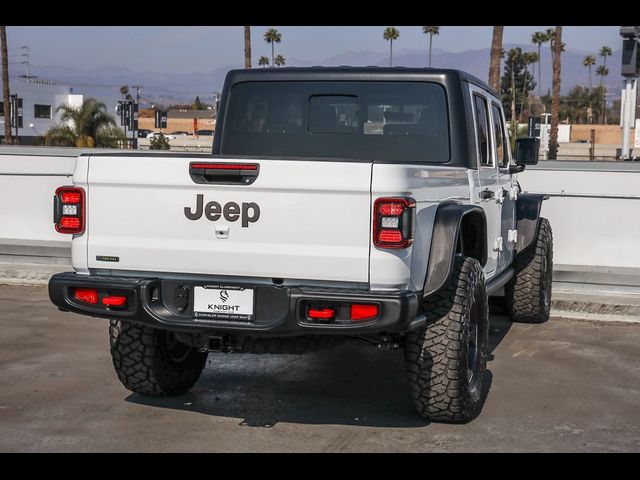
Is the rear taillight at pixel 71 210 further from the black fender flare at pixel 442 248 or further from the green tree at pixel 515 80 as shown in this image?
the green tree at pixel 515 80

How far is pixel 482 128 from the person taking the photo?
6.46 meters

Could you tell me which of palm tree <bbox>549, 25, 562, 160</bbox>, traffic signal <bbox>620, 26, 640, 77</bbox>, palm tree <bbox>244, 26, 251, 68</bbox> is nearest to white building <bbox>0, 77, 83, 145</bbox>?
palm tree <bbox>244, 26, 251, 68</bbox>

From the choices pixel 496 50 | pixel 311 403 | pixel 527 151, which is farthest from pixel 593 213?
pixel 496 50

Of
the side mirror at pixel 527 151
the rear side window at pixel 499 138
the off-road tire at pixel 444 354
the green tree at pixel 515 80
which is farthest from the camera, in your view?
the green tree at pixel 515 80

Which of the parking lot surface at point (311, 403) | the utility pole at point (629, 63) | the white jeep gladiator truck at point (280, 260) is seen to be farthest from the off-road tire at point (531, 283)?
the utility pole at point (629, 63)

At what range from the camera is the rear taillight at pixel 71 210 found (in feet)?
16.5

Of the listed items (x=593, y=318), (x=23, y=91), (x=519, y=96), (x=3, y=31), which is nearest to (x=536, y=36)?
(x=519, y=96)

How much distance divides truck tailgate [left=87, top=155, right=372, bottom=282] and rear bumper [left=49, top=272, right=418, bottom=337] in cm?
9

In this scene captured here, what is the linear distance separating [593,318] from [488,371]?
2.63 m

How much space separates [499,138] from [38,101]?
72.6 m

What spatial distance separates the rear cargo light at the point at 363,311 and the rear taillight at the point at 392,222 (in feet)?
1.01

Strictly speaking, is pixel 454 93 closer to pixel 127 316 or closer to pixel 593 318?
pixel 127 316

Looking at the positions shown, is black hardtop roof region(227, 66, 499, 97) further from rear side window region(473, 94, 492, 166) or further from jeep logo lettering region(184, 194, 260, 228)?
jeep logo lettering region(184, 194, 260, 228)

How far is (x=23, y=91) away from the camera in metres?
72.1
